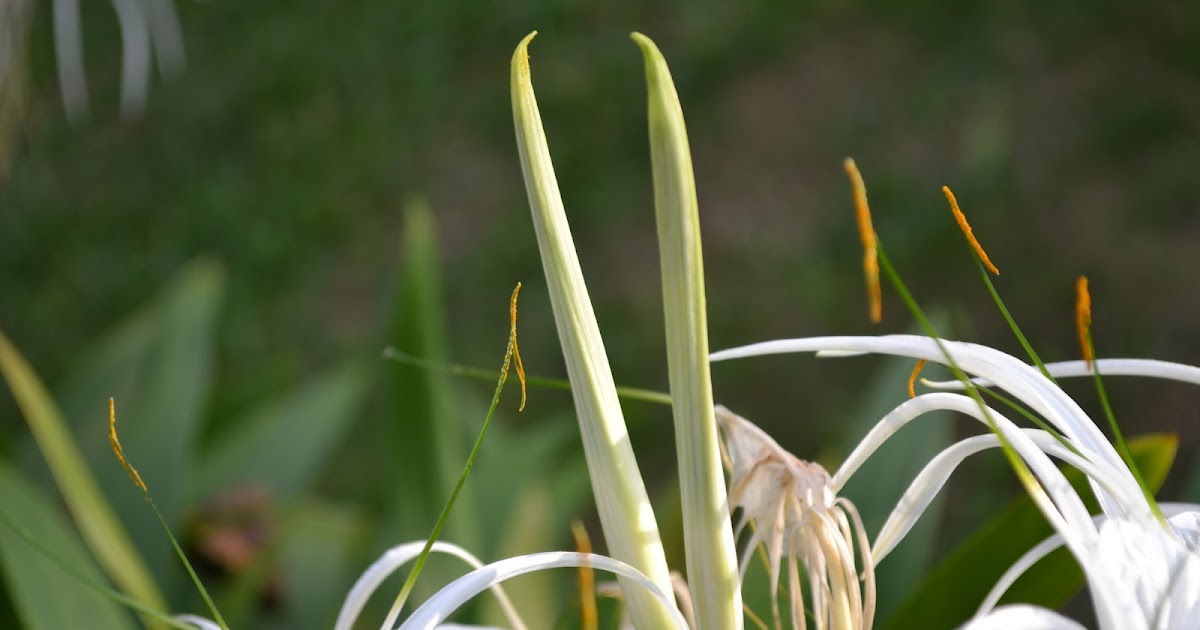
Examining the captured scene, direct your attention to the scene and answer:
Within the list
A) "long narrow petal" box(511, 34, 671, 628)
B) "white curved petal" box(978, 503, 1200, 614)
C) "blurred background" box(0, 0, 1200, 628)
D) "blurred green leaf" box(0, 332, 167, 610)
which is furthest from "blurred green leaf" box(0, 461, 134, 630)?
"blurred background" box(0, 0, 1200, 628)

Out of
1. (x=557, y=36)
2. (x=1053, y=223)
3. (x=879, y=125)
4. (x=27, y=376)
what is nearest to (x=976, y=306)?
(x=1053, y=223)

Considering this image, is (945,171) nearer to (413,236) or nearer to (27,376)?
(413,236)

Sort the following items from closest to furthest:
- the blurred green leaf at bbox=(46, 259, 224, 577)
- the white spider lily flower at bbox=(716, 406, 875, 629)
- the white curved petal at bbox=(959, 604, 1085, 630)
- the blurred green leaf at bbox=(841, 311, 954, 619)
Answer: the white curved petal at bbox=(959, 604, 1085, 630)
the white spider lily flower at bbox=(716, 406, 875, 629)
the blurred green leaf at bbox=(841, 311, 954, 619)
the blurred green leaf at bbox=(46, 259, 224, 577)

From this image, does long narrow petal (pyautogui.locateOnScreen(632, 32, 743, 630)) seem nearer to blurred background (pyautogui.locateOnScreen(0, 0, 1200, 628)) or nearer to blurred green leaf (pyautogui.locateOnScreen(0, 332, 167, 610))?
blurred green leaf (pyautogui.locateOnScreen(0, 332, 167, 610))

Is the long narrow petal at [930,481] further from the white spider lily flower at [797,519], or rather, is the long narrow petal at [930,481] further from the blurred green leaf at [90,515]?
the blurred green leaf at [90,515]

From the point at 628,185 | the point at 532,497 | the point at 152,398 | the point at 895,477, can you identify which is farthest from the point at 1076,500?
the point at 628,185
